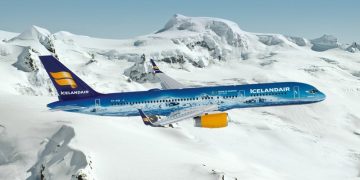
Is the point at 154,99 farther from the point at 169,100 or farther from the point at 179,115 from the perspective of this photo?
the point at 179,115

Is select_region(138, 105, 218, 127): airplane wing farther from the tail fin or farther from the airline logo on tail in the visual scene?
the airline logo on tail

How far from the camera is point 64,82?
56.8m

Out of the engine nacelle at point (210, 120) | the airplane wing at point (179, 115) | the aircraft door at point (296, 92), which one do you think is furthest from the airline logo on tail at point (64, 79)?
the aircraft door at point (296, 92)

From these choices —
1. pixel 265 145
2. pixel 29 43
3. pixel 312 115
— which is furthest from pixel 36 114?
pixel 312 115

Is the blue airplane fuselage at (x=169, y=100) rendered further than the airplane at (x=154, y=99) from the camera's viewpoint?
Yes

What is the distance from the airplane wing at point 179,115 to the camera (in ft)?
157

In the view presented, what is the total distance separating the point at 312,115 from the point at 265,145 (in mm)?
71300

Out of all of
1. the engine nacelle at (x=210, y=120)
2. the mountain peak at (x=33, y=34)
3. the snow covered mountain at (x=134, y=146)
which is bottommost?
the snow covered mountain at (x=134, y=146)

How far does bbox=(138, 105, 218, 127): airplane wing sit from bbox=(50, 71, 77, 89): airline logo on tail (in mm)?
15703

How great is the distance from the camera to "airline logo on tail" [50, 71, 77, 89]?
56.0 m

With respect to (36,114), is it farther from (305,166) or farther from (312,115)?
(312,115)

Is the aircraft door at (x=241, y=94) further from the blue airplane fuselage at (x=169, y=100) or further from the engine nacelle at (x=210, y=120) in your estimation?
the engine nacelle at (x=210, y=120)

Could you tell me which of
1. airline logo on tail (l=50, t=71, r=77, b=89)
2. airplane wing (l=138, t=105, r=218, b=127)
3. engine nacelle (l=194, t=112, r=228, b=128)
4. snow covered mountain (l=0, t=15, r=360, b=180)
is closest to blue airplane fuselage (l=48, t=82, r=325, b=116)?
airplane wing (l=138, t=105, r=218, b=127)

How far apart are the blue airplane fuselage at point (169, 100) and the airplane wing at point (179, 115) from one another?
1227 millimetres
